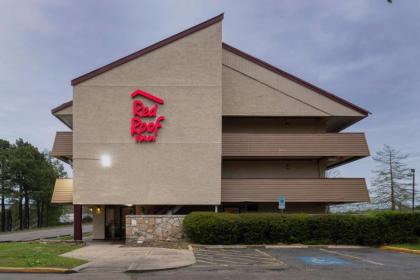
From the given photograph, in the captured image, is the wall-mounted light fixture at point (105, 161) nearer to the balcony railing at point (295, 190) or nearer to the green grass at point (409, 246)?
the balcony railing at point (295, 190)

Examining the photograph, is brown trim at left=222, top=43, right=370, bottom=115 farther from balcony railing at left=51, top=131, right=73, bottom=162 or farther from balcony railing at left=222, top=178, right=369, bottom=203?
balcony railing at left=51, top=131, right=73, bottom=162

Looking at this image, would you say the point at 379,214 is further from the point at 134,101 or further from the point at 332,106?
the point at 134,101

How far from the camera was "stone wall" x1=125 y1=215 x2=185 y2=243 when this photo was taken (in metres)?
19.7

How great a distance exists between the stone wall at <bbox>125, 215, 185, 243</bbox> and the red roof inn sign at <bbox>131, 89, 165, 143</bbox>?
13.9 feet

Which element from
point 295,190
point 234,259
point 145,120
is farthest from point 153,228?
point 295,190

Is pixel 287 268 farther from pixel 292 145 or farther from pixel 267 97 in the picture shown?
pixel 267 97

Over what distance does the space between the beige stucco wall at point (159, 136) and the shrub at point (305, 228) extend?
2.75 m

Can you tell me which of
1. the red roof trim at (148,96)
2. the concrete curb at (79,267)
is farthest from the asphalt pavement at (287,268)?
the red roof trim at (148,96)

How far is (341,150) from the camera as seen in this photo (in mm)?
22906

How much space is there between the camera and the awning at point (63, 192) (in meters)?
23.0

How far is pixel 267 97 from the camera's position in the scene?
2359 cm

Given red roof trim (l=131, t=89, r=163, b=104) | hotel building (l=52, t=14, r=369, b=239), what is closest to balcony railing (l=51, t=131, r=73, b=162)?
hotel building (l=52, t=14, r=369, b=239)

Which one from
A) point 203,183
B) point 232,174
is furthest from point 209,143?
point 232,174

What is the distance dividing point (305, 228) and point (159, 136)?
8.82 metres
